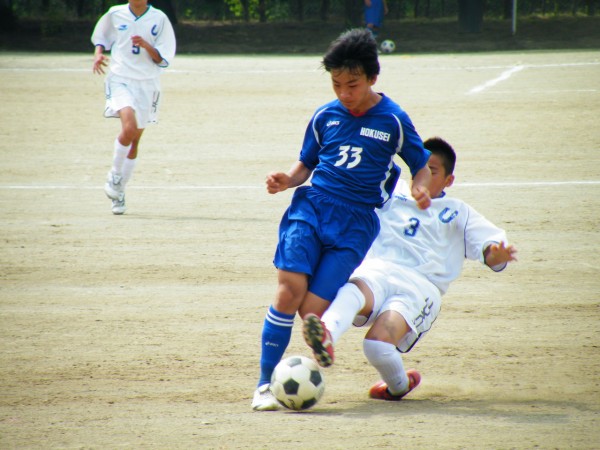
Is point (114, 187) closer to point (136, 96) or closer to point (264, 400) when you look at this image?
point (136, 96)

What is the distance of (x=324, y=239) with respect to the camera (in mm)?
4914

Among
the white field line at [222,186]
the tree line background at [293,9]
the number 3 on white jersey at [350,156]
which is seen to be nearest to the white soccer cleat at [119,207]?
the white field line at [222,186]

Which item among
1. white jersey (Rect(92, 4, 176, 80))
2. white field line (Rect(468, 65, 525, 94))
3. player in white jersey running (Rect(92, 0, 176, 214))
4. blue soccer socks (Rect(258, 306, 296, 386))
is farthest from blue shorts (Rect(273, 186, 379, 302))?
white field line (Rect(468, 65, 525, 94))

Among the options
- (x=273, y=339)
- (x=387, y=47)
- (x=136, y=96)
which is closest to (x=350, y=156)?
(x=273, y=339)

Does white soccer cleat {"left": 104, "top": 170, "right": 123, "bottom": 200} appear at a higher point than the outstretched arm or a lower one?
lower

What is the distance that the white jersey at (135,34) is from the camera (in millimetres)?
10562

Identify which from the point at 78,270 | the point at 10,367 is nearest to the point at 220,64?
the point at 78,270

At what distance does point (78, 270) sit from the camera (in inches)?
307

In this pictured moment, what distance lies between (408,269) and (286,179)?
Answer: 2.78ft

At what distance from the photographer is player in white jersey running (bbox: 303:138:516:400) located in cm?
484

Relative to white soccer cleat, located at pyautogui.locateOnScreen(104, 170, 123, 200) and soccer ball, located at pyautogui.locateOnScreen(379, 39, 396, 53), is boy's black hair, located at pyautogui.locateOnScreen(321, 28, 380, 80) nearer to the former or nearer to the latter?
white soccer cleat, located at pyautogui.locateOnScreen(104, 170, 123, 200)

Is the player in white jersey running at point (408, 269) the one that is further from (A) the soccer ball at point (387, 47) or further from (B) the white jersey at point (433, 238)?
(A) the soccer ball at point (387, 47)

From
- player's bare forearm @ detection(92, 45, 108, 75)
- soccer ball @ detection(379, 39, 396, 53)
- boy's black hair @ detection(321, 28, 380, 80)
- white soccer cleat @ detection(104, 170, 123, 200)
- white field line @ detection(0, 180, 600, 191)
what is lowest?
soccer ball @ detection(379, 39, 396, 53)

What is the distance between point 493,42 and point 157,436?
90.2 ft
